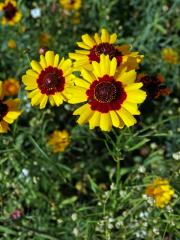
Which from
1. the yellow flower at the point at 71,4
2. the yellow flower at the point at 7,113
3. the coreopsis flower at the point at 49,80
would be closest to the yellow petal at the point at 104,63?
the coreopsis flower at the point at 49,80

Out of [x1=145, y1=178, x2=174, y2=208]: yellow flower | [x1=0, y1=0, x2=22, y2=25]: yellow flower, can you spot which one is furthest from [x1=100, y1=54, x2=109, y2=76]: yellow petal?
[x1=0, y1=0, x2=22, y2=25]: yellow flower

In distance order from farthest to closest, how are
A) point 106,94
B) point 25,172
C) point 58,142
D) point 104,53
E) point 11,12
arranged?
1. point 11,12
2. point 58,142
3. point 25,172
4. point 104,53
5. point 106,94

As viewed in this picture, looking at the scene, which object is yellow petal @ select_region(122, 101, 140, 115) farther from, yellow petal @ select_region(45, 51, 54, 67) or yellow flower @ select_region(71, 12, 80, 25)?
yellow flower @ select_region(71, 12, 80, 25)

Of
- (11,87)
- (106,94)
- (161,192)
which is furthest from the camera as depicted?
(11,87)

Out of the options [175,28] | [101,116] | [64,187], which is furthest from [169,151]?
[101,116]

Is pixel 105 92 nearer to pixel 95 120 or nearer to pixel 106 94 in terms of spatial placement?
pixel 106 94

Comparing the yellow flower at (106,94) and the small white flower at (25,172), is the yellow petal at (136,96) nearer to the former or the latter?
the yellow flower at (106,94)

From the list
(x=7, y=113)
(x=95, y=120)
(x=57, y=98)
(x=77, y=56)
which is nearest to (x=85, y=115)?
(x=95, y=120)
